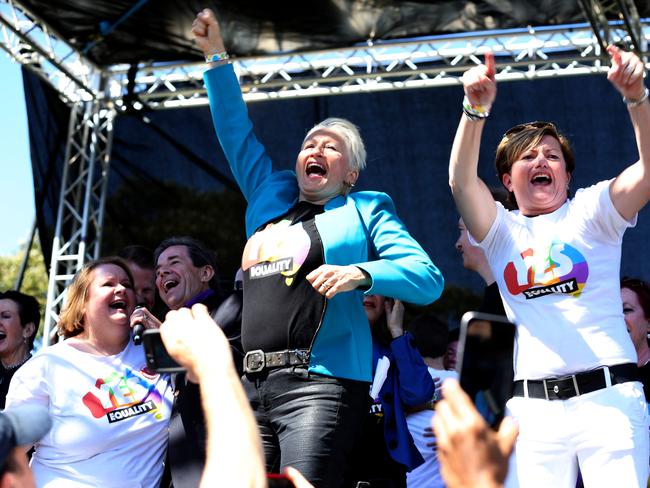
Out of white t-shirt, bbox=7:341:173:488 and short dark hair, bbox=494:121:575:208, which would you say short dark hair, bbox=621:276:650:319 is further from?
white t-shirt, bbox=7:341:173:488

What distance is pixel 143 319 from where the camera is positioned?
11.5 ft

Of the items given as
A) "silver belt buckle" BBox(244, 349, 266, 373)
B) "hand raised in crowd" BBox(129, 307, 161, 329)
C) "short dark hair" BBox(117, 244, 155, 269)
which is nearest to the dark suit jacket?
"hand raised in crowd" BBox(129, 307, 161, 329)

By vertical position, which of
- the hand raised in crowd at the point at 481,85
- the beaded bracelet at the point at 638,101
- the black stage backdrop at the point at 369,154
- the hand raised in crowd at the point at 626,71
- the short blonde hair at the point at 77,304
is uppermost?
the black stage backdrop at the point at 369,154

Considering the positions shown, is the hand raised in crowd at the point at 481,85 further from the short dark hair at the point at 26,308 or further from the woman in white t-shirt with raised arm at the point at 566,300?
the short dark hair at the point at 26,308

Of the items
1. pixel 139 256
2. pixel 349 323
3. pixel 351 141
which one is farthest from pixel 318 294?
pixel 139 256

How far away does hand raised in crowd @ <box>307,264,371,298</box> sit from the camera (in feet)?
9.27

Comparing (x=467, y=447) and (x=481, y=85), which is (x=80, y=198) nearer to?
(x=481, y=85)

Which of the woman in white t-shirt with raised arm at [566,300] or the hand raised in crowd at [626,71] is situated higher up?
the hand raised in crowd at [626,71]

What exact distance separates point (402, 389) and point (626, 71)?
1862 mm

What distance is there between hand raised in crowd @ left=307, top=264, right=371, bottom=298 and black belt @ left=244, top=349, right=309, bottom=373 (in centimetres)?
25

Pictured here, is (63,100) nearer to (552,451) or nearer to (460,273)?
(460,273)

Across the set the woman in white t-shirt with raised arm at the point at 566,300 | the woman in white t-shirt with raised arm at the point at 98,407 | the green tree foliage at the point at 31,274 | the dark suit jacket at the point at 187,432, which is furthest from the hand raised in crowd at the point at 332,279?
the green tree foliage at the point at 31,274

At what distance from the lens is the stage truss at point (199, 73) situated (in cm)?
748

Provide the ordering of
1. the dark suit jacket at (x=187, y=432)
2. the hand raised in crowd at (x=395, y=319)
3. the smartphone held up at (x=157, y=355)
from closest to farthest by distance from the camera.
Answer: the smartphone held up at (x=157, y=355)
the dark suit jacket at (x=187, y=432)
the hand raised in crowd at (x=395, y=319)
